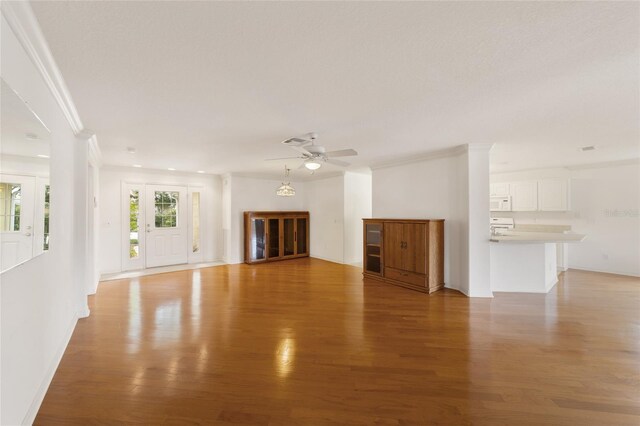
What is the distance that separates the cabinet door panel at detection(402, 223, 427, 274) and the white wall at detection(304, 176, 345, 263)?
233cm

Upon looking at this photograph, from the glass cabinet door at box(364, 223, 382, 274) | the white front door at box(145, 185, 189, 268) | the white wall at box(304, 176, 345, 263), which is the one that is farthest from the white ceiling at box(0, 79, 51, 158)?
the white wall at box(304, 176, 345, 263)

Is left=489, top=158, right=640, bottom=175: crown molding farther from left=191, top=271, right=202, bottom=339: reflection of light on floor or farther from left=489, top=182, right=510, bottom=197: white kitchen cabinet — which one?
left=191, top=271, right=202, bottom=339: reflection of light on floor

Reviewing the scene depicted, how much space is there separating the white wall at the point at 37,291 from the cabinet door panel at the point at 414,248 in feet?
14.7

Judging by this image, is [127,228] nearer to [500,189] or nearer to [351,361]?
[351,361]

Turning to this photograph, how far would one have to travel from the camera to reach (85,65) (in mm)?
1885

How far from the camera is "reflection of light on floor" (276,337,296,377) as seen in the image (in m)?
2.25

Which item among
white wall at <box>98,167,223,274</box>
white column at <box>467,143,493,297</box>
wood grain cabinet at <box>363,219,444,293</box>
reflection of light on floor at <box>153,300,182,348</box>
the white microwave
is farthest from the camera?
the white microwave

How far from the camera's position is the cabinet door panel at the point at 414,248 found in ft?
14.6

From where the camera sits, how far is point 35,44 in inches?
63.9

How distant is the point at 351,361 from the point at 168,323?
2222mm

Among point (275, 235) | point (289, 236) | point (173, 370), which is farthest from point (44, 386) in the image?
point (289, 236)

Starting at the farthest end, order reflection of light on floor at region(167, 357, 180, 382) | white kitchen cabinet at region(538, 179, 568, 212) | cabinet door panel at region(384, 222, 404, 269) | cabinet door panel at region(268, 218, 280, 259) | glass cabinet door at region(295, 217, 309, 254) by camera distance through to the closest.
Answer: glass cabinet door at region(295, 217, 309, 254) < cabinet door panel at region(268, 218, 280, 259) < white kitchen cabinet at region(538, 179, 568, 212) < cabinet door panel at region(384, 222, 404, 269) < reflection of light on floor at region(167, 357, 180, 382)

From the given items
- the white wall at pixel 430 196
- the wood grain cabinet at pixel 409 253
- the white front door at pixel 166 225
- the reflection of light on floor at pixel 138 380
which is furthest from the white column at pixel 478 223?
the white front door at pixel 166 225

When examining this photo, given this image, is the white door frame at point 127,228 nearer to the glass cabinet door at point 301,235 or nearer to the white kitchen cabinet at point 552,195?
the glass cabinet door at point 301,235
